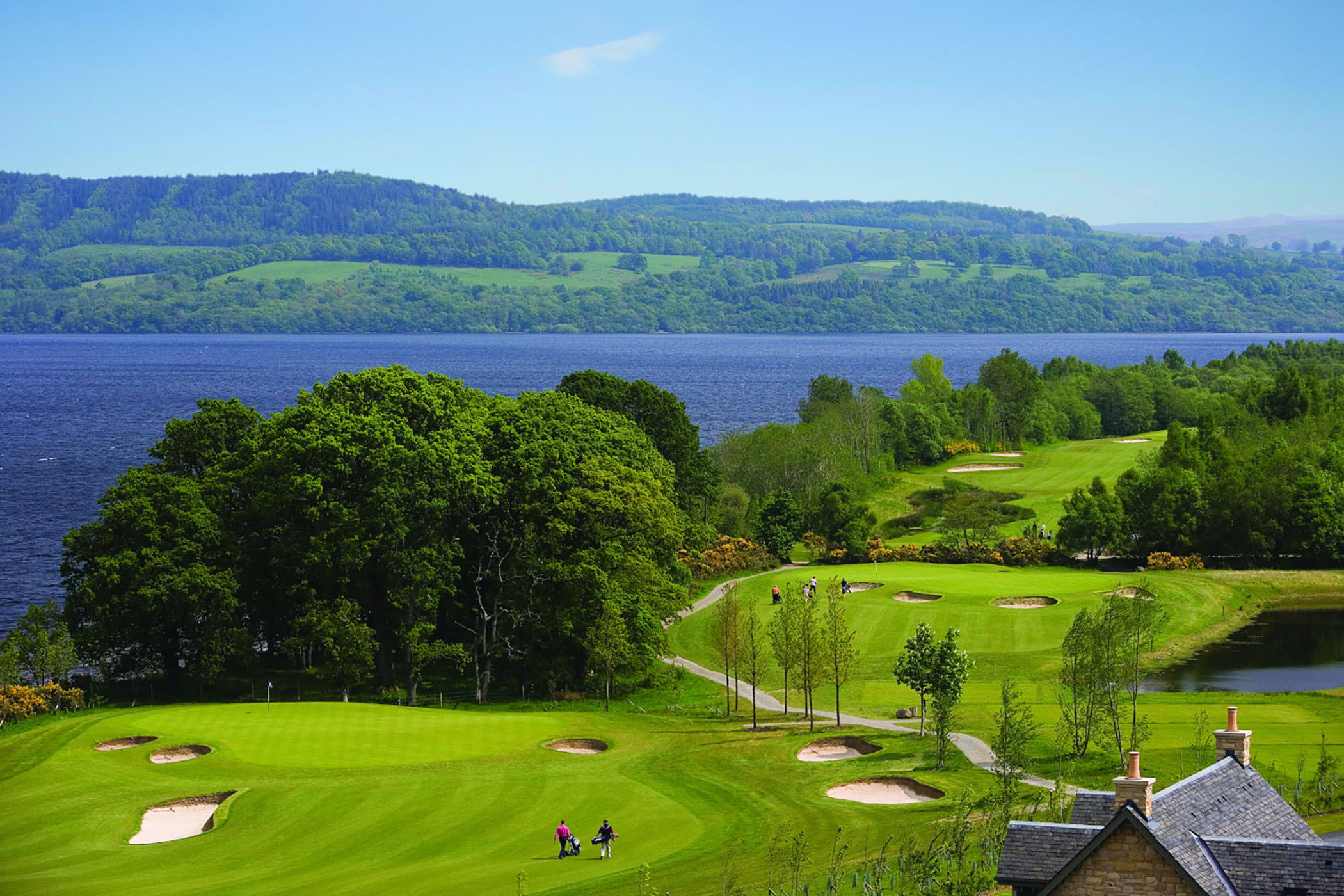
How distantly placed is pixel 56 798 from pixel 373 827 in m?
10.4

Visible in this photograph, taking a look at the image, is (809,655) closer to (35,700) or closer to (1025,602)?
(1025,602)

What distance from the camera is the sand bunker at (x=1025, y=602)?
68625 millimetres

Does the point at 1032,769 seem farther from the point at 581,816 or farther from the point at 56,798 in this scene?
the point at 56,798

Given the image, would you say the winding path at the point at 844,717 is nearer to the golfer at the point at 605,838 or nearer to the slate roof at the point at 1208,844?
the golfer at the point at 605,838

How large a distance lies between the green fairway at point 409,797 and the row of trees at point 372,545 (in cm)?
503

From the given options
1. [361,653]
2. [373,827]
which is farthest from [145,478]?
[373,827]

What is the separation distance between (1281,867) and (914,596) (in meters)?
52.6

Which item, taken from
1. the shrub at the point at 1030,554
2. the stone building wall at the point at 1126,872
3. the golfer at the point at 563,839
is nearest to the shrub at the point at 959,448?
the shrub at the point at 1030,554

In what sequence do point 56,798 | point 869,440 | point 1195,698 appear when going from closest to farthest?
point 56,798 → point 1195,698 → point 869,440

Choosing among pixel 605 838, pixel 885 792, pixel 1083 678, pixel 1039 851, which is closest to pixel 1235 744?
pixel 1039 851

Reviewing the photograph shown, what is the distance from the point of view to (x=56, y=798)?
3697cm

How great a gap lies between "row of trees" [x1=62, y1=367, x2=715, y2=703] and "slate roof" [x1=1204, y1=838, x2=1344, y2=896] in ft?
120

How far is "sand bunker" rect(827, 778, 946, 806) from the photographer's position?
3816 cm

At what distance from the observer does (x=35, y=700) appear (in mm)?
49031
